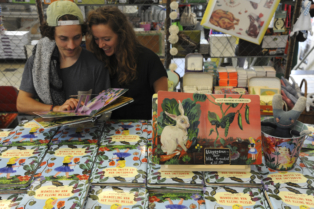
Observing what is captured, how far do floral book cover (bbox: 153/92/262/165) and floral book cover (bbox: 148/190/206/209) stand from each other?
0.12 m

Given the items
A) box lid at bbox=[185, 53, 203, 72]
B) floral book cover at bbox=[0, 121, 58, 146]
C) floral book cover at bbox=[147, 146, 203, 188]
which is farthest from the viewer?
box lid at bbox=[185, 53, 203, 72]

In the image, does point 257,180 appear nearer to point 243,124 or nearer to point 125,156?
point 243,124

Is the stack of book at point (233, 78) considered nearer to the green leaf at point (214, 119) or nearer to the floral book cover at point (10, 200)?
the green leaf at point (214, 119)

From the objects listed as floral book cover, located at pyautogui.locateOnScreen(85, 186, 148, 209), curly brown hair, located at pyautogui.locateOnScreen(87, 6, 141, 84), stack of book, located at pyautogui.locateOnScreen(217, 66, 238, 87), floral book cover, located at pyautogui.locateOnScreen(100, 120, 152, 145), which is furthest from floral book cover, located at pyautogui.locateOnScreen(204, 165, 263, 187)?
stack of book, located at pyautogui.locateOnScreen(217, 66, 238, 87)

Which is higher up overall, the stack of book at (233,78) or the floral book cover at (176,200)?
the floral book cover at (176,200)

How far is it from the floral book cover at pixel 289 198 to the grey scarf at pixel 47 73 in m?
1.20

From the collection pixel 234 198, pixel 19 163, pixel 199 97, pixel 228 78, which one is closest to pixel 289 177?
pixel 234 198

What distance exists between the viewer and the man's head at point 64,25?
4.55ft

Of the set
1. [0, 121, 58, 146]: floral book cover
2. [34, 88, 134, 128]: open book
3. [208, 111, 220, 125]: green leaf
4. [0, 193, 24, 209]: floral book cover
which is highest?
[208, 111, 220, 125]: green leaf

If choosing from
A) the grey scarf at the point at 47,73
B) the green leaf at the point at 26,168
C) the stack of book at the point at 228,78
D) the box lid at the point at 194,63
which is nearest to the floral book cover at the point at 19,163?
the green leaf at the point at 26,168

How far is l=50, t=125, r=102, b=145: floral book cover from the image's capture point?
1275mm

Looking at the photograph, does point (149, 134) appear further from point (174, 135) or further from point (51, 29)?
point (51, 29)

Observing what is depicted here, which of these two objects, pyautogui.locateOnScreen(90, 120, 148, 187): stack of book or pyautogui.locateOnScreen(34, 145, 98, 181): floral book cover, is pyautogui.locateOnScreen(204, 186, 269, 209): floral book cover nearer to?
pyautogui.locateOnScreen(90, 120, 148, 187): stack of book

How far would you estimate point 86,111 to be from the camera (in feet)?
4.10
